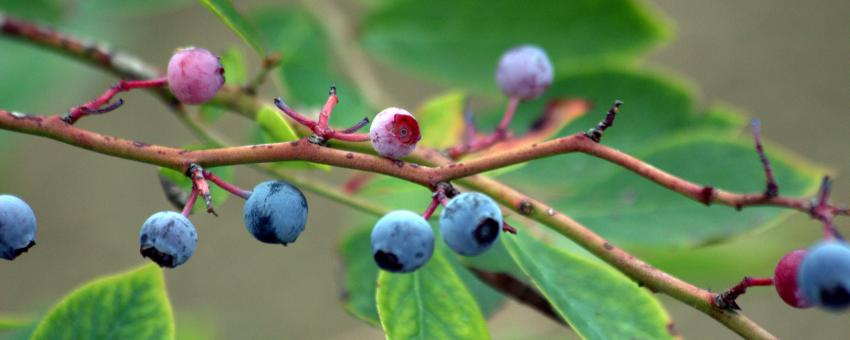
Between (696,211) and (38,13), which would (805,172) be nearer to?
(696,211)

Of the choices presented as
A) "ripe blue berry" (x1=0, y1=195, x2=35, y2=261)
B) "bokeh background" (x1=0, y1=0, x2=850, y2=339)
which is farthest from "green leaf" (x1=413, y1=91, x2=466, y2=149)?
"bokeh background" (x1=0, y1=0, x2=850, y2=339)

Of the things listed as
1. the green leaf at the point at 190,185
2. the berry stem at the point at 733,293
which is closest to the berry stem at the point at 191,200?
the green leaf at the point at 190,185

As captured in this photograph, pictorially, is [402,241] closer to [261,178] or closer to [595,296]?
[595,296]

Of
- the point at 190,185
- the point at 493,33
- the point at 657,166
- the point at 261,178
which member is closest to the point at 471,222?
the point at 190,185

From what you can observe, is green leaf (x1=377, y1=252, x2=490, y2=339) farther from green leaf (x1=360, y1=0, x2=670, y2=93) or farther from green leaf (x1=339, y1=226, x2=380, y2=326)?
green leaf (x1=360, y1=0, x2=670, y2=93)

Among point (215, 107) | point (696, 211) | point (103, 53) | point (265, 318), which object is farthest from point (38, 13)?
point (265, 318)

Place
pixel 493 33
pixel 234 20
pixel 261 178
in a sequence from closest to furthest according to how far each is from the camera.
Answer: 1. pixel 234 20
2. pixel 493 33
3. pixel 261 178
